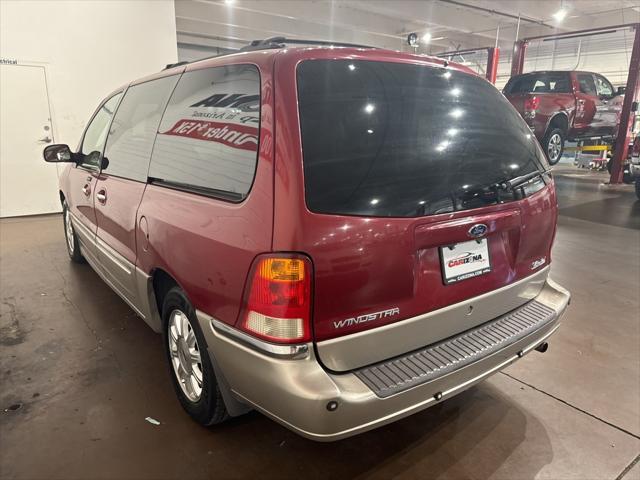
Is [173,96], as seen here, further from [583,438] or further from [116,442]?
[583,438]

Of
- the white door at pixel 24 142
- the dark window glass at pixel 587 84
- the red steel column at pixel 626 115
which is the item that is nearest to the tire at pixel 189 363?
the white door at pixel 24 142

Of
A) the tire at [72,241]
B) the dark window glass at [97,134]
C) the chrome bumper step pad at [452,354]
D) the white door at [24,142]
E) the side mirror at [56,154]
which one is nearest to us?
the chrome bumper step pad at [452,354]

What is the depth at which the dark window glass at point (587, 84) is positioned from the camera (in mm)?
9455

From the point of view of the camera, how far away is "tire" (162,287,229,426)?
1.84m

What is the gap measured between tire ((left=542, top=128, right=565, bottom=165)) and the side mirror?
846 centimetres

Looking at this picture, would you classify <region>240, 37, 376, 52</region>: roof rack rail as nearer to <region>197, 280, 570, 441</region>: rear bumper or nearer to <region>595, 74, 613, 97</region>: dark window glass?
<region>197, 280, 570, 441</region>: rear bumper

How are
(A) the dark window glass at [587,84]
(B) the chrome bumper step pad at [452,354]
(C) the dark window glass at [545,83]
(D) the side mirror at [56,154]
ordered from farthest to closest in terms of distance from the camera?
(A) the dark window glass at [587,84] < (C) the dark window glass at [545,83] < (D) the side mirror at [56,154] < (B) the chrome bumper step pad at [452,354]

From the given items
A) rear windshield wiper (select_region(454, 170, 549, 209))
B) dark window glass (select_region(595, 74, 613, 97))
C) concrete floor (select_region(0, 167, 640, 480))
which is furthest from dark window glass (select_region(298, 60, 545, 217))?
dark window glass (select_region(595, 74, 613, 97))

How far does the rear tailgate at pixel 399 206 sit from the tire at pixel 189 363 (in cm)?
66

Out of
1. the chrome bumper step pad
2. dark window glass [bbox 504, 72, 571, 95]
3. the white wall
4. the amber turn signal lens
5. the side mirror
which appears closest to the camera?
the amber turn signal lens

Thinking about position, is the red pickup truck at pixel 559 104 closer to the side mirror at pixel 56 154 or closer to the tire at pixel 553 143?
the tire at pixel 553 143

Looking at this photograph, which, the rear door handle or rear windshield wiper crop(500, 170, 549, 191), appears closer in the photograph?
rear windshield wiper crop(500, 170, 549, 191)

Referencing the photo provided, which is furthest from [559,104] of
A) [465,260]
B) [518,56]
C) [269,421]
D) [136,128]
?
[269,421]

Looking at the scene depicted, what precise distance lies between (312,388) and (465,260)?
77 centimetres
